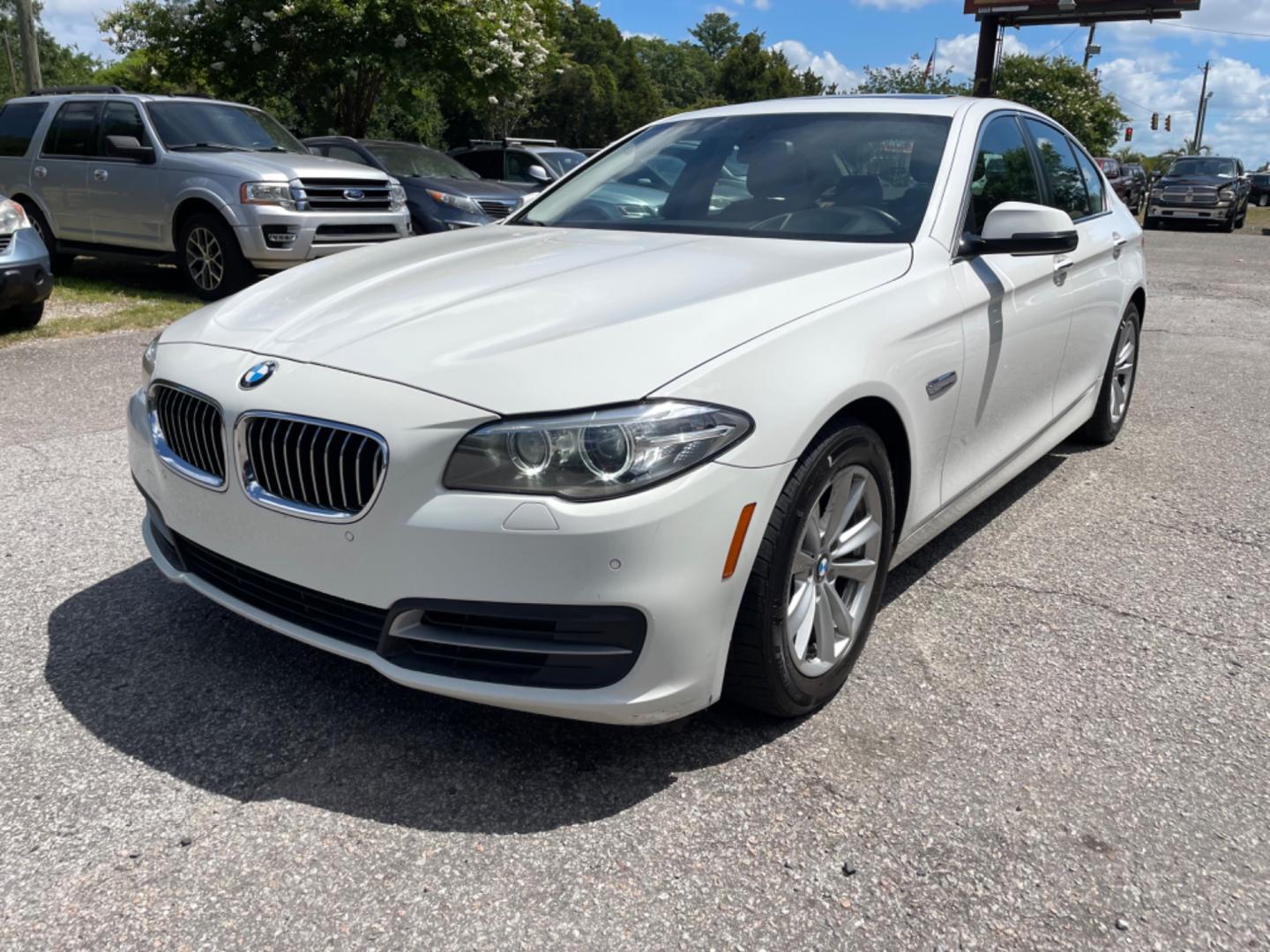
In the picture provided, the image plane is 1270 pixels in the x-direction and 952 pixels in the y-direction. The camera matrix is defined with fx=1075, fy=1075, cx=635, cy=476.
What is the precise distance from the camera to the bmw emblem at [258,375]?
99.7 inches

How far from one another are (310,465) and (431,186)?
33.6ft

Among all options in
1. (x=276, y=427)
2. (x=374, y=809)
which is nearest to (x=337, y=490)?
(x=276, y=427)

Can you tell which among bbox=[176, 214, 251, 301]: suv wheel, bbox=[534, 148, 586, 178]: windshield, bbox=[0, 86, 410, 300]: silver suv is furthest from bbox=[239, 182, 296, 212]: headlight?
bbox=[534, 148, 586, 178]: windshield

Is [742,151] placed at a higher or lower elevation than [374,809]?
higher

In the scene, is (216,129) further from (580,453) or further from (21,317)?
(580,453)

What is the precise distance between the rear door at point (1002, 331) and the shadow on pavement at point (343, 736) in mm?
1234

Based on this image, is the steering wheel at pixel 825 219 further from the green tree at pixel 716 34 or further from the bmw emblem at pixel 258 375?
the green tree at pixel 716 34

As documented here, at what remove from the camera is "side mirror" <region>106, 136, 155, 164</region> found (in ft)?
31.8

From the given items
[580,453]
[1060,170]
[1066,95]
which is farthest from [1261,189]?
[580,453]

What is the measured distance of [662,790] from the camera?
251cm

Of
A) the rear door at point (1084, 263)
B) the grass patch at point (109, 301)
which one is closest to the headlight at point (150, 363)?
the rear door at point (1084, 263)

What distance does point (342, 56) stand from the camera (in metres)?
16.9

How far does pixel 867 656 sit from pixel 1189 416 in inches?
164

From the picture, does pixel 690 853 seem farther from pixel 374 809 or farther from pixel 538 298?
pixel 538 298
